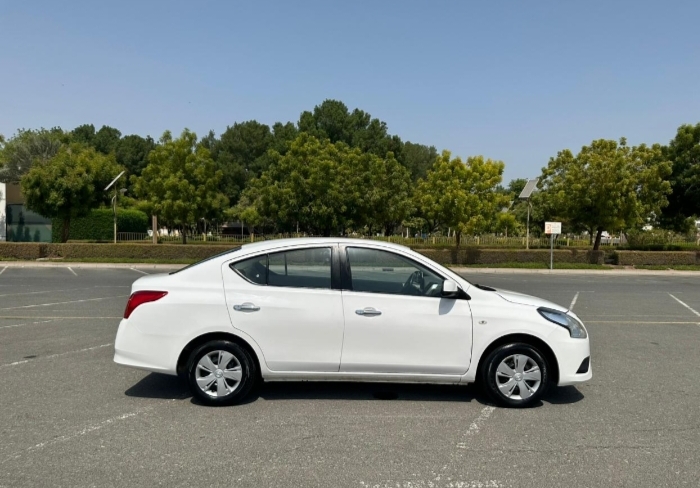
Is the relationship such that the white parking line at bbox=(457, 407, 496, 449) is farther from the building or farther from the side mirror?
the building

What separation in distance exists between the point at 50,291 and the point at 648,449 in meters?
14.8

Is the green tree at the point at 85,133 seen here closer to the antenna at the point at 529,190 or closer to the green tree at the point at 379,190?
the green tree at the point at 379,190

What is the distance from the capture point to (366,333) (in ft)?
17.7

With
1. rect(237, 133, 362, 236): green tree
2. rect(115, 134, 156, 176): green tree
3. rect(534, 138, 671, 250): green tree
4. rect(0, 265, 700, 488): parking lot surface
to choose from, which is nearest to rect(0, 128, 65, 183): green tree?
rect(115, 134, 156, 176): green tree

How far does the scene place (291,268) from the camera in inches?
221

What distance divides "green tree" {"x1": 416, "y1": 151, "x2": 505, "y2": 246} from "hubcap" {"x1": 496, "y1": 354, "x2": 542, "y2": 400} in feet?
88.6

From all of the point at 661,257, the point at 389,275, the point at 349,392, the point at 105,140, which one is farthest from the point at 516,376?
the point at 105,140

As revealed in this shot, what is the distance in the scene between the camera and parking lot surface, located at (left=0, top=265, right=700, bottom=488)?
4020 mm

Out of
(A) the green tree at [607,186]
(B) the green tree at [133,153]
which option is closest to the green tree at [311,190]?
(A) the green tree at [607,186]

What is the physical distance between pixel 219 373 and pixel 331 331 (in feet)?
3.66

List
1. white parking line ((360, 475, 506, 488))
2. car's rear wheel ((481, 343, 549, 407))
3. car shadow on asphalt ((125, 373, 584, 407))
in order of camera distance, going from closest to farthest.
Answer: white parking line ((360, 475, 506, 488)), car's rear wheel ((481, 343, 549, 407)), car shadow on asphalt ((125, 373, 584, 407))

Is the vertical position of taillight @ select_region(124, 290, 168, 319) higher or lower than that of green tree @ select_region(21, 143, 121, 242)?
lower

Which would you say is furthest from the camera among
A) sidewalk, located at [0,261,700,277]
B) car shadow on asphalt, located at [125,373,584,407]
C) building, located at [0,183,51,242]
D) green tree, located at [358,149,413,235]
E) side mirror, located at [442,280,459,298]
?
building, located at [0,183,51,242]

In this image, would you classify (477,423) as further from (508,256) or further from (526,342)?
(508,256)
